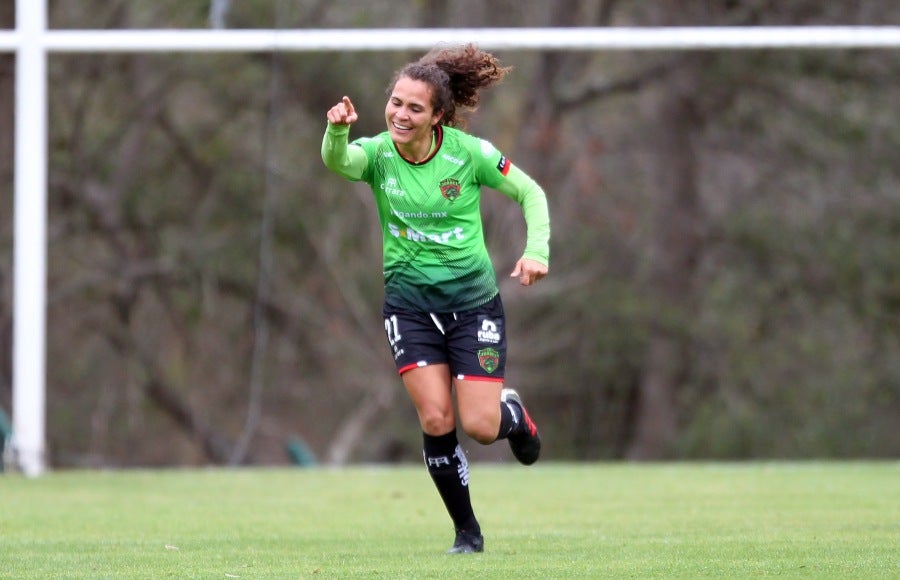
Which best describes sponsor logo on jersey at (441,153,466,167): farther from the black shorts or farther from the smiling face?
the black shorts

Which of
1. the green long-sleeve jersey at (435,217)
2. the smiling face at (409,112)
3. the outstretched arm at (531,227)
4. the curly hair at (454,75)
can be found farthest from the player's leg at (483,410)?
the curly hair at (454,75)

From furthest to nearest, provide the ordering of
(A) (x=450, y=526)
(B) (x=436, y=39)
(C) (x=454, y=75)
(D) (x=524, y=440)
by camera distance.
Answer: (B) (x=436, y=39) → (A) (x=450, y=526) → (D) (x=524, y=440) → (C) (x=454, y=75)

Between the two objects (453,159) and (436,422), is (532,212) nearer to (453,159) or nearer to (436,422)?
(453,159)

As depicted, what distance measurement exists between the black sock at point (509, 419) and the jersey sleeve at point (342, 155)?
114 centimetres

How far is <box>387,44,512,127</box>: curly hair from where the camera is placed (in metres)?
5.96

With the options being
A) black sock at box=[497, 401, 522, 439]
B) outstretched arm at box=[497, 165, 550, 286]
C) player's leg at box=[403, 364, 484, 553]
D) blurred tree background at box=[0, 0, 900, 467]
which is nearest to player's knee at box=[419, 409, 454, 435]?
player's leg at box=[403, 364, 484, 553]

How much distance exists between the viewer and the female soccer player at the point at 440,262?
5.88 metres

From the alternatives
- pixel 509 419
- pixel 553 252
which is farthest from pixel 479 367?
pixel 553 252

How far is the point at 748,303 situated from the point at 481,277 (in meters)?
15.4

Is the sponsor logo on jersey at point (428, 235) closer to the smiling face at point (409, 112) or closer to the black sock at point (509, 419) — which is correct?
the smiling face at point (409, 112)

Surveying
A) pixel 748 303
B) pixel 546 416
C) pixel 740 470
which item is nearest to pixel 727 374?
pixel 748 303

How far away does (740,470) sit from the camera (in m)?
10.8

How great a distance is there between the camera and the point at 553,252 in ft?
67.5

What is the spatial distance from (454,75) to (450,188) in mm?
514
